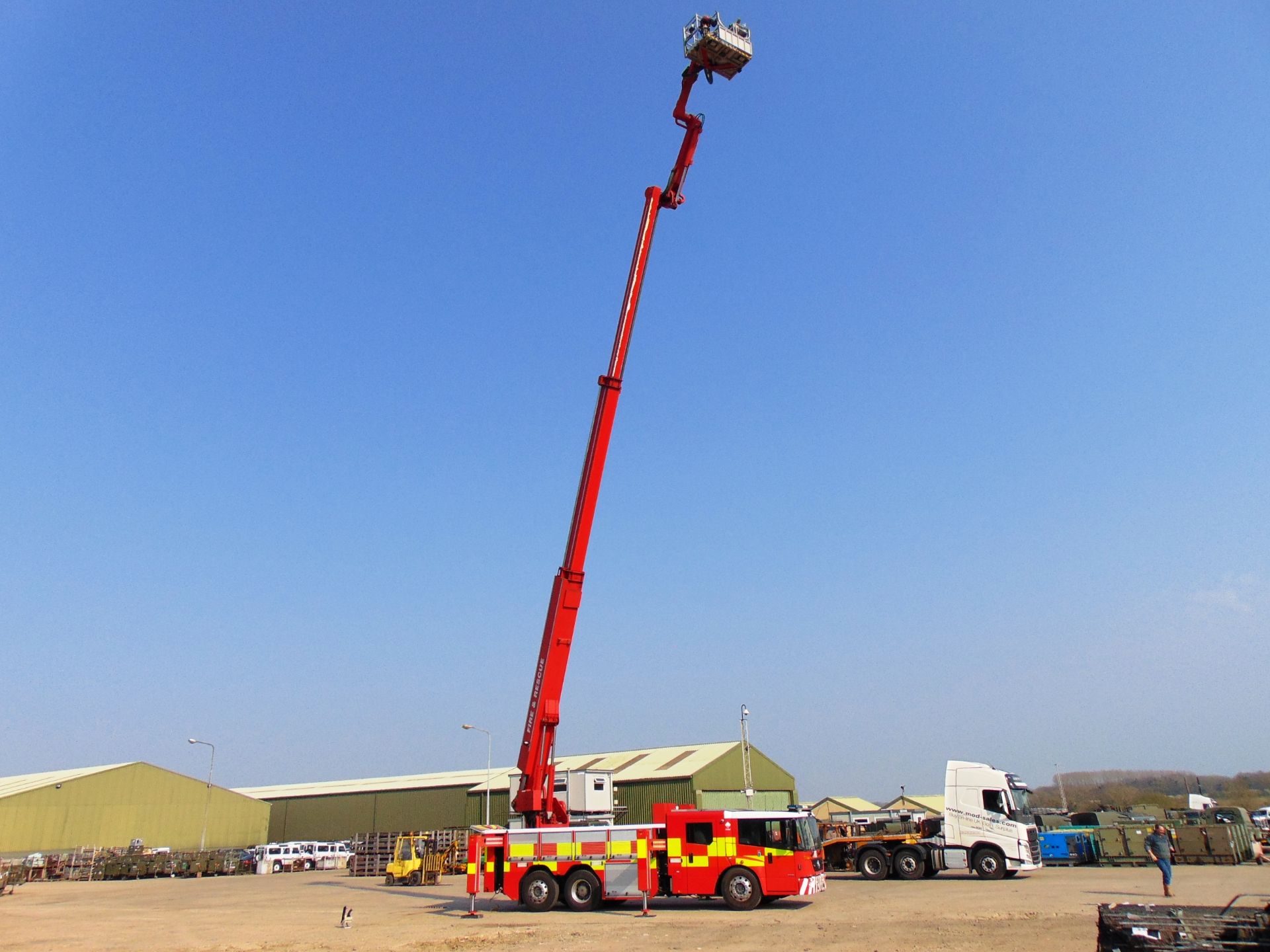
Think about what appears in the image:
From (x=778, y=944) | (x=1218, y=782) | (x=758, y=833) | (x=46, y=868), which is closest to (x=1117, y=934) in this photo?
(x=778, y=944)

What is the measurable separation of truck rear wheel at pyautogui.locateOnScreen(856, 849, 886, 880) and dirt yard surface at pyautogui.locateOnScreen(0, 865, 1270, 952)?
0.41 metres

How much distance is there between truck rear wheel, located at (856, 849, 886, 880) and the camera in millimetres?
27828

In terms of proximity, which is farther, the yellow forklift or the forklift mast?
the yellow forklift

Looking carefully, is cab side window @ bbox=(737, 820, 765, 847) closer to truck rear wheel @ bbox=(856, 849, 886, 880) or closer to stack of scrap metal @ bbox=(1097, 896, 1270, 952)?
truck rear wheel @ bbox=(856, 849, 886, 880)

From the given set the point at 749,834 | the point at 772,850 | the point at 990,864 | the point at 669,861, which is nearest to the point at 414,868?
the point at 669,861

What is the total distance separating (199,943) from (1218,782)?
203m

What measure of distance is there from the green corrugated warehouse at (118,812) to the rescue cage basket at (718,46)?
204 ft

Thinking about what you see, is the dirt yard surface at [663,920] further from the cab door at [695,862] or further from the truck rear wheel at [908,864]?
the truck rear wheel at [908,864]

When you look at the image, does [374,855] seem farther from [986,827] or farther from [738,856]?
[986,827]

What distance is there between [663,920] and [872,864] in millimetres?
11224

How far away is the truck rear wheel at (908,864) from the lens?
2722 cm

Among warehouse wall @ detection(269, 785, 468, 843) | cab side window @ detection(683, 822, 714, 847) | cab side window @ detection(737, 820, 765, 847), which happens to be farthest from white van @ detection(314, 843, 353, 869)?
cab side window @ detection(737, 820, 765, 847)

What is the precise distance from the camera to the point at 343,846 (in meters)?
54.4

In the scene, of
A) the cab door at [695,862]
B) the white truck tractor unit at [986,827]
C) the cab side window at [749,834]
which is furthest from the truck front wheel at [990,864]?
the cab door at [695,862]
